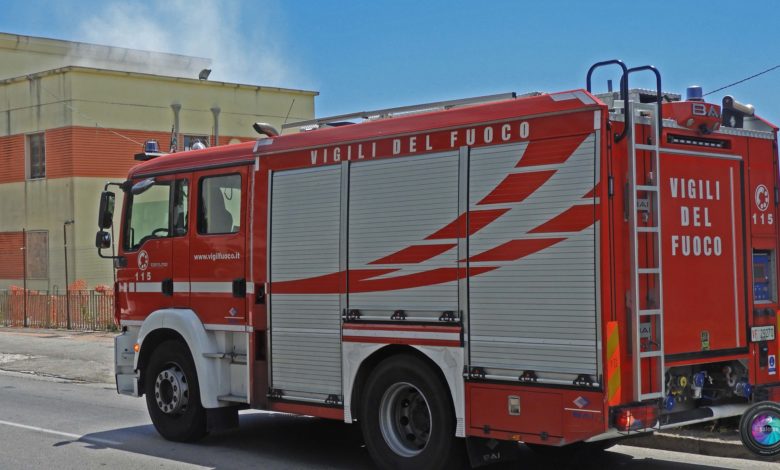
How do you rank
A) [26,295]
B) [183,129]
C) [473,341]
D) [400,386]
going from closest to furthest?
[473,341] → [400,386] → [26,295] → [183,129]

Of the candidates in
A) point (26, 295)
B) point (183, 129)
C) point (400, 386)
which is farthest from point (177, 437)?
point (183, 129)

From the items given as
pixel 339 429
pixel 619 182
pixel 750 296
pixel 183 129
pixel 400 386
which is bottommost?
pixel 339 429

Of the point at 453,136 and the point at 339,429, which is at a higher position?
the point at 453,136

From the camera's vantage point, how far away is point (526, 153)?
7367 millimetres

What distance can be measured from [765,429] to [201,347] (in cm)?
530

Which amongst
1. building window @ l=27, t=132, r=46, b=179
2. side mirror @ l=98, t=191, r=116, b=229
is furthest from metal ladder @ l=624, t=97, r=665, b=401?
building window @ l=27, t=132, r=46, b=179

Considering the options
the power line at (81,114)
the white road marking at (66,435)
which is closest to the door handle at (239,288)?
the white road marking at (66,435)

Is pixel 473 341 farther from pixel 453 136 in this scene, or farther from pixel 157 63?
pixel 157 63

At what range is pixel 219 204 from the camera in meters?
9.99

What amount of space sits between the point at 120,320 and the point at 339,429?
2.76m

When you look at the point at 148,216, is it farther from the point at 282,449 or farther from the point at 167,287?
the point at 282,449

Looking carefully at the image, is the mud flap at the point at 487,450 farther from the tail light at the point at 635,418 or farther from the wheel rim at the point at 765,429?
the wheel rim at the point at 765,429

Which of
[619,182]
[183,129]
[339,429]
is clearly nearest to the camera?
[619,182]

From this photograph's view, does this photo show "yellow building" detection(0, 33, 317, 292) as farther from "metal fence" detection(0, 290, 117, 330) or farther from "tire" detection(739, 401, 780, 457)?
"tire" detection(739, 401, 780, 457)
